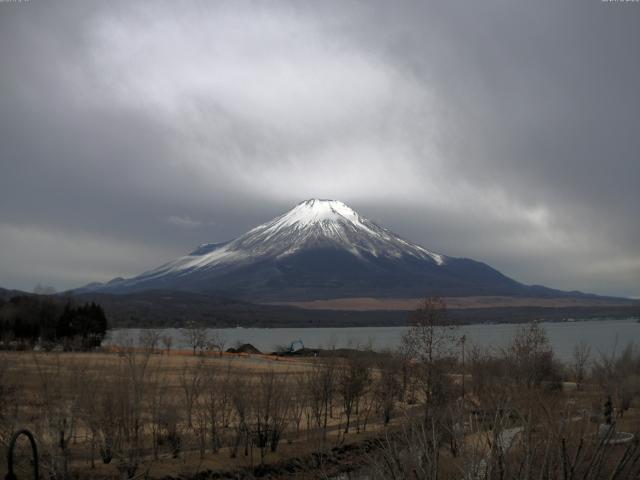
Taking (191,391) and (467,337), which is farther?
(467,337)

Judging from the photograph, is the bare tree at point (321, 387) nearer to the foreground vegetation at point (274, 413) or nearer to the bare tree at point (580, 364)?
the foreground vegetation at point (274, 413)

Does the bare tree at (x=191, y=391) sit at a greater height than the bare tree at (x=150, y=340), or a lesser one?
lesser

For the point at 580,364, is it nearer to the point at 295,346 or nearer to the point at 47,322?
the point at 295,346

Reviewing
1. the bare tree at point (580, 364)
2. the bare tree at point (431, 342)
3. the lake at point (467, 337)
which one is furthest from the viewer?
the lake at point (467, 337)

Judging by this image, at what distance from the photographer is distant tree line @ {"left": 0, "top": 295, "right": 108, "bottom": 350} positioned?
67625 mm

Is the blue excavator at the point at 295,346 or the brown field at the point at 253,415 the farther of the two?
the blue excavator at the point at 295,346

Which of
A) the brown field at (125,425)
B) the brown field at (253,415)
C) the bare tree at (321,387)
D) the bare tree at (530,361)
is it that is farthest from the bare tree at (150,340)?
the bare tree at (530,361)

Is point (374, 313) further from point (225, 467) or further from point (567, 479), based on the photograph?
point (567, 479)

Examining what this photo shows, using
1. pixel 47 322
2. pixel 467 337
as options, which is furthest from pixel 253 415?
pixel 47 322

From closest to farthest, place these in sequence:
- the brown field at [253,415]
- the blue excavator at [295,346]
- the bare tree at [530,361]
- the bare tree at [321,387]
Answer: the brown field at [253,415]
the bare tree at [321,387]
the bare tree at [530,361]
the blue excavator at [295,346]

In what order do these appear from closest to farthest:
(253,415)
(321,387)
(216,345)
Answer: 1. (253,415)
2. (321,387)
3. (216,345)

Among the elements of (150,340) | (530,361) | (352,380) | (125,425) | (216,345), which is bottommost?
(216,345)

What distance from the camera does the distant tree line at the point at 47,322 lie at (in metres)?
67.6

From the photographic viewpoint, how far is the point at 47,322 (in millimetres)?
71562
